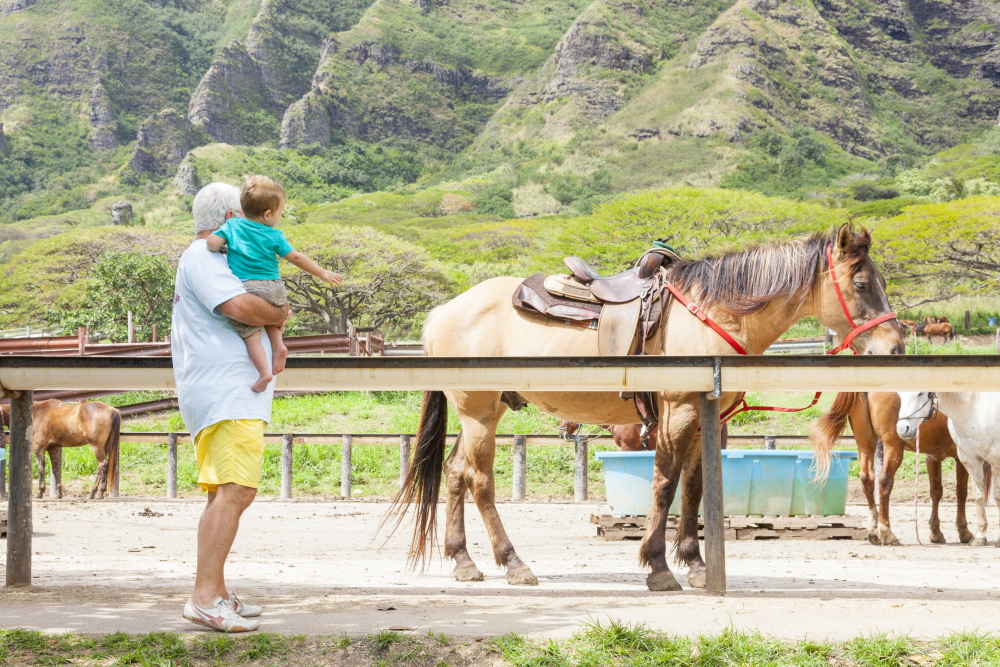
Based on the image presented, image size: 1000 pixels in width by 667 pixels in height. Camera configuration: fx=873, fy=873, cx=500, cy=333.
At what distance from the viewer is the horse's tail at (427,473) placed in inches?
215

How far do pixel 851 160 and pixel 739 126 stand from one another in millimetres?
13761

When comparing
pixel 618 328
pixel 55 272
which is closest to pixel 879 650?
pixel 618 328

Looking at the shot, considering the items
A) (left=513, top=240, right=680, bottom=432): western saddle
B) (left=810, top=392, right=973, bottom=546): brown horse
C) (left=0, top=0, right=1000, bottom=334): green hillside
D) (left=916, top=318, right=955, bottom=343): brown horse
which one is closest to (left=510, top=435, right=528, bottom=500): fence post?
(left=810, top=392, right=973, bottom=546): brown horse

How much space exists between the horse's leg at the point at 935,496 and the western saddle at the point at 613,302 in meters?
4.30

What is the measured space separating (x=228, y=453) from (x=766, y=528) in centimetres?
598

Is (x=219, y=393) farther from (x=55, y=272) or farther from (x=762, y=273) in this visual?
(x=55, y=272)

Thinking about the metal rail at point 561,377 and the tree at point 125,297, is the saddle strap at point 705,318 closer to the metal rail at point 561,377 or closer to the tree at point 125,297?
the metal rail at point 561,377

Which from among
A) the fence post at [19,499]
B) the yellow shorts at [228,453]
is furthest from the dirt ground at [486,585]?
the yellow shorts at [228,453]

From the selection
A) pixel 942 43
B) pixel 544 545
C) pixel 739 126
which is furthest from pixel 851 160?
pixel 544 545

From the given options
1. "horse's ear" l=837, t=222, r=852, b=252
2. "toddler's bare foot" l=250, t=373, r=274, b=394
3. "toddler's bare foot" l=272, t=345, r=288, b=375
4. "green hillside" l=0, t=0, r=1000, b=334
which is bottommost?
"toddler's bare foot" l=250, t=373, r=274, b=394

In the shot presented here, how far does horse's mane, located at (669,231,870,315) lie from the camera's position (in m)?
4.79

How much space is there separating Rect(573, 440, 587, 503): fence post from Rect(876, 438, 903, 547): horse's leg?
14.3 feet

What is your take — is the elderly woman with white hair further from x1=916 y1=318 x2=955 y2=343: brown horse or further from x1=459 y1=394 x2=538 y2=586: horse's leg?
x1=916 y1=318 x2=955 y2=343: brown horse

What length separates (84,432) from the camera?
1214 cm
